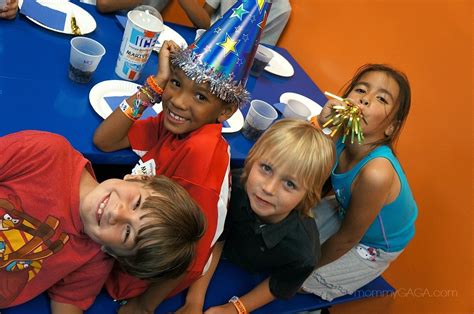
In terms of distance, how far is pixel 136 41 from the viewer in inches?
55.8

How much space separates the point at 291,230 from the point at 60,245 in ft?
2.28

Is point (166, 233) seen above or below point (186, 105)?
below

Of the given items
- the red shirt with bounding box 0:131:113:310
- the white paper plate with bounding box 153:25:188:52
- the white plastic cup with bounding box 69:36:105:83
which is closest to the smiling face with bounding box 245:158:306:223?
the red shirt with bounding box 0:131:113:310

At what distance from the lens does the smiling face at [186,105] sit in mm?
1182

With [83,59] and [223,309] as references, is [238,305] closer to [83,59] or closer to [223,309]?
[223,309]

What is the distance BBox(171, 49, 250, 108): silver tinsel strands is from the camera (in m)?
1.15

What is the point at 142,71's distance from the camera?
1623 mm

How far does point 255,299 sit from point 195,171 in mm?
576

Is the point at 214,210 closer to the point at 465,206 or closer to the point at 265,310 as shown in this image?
the point at 265,310

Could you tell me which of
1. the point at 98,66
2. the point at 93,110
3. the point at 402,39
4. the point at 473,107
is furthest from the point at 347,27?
the point at 93,110

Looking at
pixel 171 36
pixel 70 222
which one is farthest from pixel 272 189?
pixel 171 36

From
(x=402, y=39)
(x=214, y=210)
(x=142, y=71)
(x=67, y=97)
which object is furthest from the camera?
(x=402, y=39)

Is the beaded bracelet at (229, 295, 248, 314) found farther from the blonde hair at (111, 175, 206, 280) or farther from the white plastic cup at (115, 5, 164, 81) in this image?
the white plastic cup at (115, 5, 164, 81)

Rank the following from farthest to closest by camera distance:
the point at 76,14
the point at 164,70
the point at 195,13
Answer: the point at 195,13 → the point at 76,14 → the point at 164,70
